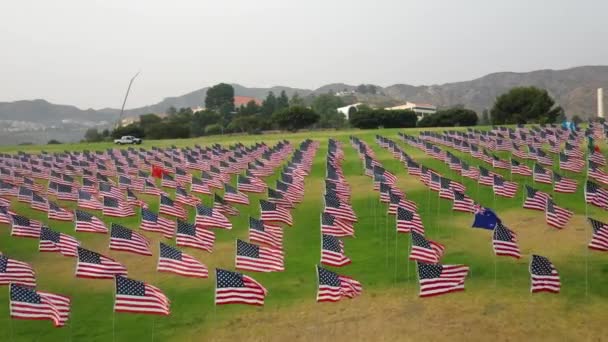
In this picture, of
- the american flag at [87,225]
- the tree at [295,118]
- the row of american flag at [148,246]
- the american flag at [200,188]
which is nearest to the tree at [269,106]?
the tree at [295,118]

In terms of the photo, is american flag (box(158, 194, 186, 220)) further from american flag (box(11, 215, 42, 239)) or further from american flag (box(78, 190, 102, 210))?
american flag (box(78, 190, 102, 210))

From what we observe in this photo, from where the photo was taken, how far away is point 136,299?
623 inches

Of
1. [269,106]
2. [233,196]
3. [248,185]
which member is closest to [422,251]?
[233,196]

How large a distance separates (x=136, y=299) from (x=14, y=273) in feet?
17.5

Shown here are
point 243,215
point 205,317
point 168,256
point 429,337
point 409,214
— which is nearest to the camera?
point 429,337

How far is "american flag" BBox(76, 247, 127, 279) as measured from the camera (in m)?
→ 18.7

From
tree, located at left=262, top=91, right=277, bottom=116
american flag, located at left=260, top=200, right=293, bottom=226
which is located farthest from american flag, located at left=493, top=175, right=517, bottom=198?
tree, located at left=262, top=91, right=277, bottom=116

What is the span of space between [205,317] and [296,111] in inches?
3838

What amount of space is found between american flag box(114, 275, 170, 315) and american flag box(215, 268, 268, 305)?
5.07ft

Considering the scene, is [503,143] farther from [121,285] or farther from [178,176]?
[121,285]

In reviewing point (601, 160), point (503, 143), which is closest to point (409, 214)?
point (601, 160)

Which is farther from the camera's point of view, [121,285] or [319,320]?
[319,320]

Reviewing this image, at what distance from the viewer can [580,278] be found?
22297 millimetres

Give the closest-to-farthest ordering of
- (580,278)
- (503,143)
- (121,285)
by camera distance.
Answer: (121,285)
(580,278)
(503,143)
